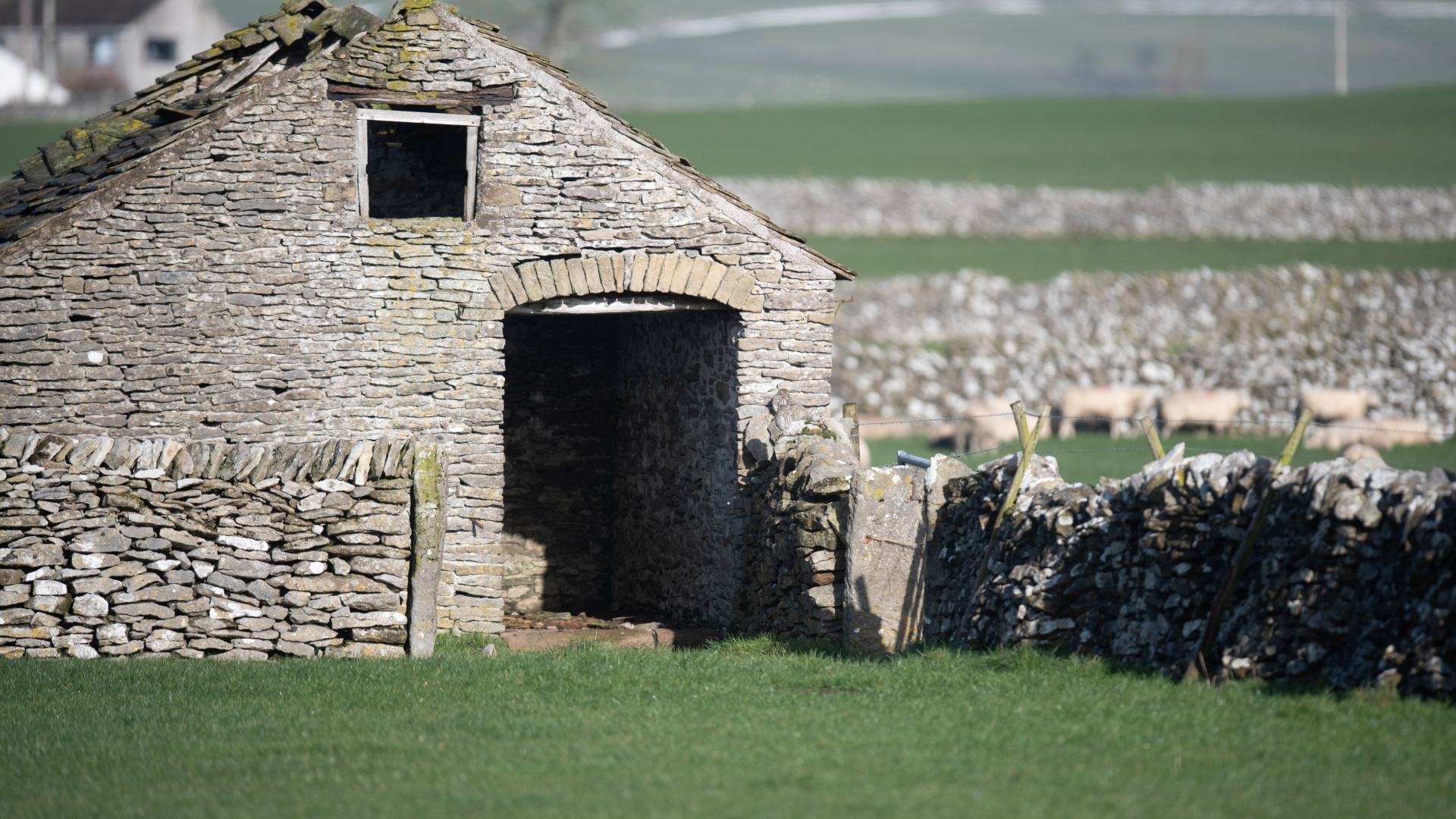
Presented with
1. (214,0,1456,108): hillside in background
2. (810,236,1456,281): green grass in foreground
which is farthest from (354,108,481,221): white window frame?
(214,0,1456,108): hillside in background

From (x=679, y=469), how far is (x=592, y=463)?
2425 millimetres

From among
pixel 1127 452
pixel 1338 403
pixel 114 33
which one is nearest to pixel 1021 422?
pixel 1127 452

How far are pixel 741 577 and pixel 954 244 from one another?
30.9 meters

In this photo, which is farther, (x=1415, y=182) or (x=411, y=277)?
(x=1415, y=182)

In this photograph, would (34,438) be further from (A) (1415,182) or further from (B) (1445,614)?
(A) (1415,182)

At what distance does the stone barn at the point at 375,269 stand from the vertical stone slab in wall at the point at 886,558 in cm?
258

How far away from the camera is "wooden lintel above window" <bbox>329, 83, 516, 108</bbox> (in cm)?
1332

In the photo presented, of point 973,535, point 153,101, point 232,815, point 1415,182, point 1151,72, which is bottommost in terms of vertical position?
point 232,815

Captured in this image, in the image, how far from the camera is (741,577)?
→ 13.8 metres

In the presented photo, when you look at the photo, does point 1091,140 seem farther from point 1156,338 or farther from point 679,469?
point 679,469

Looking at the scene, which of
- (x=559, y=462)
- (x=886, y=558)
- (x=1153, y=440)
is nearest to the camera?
(x=1153, y=440)

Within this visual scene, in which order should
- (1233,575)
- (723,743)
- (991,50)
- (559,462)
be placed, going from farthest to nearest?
(991,50) → (559,462) → (1233,575) → (723,743)

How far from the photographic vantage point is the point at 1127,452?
22547 millimetres

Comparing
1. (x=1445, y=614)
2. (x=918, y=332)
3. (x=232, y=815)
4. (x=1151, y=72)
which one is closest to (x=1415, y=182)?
(x=918, y=332)
